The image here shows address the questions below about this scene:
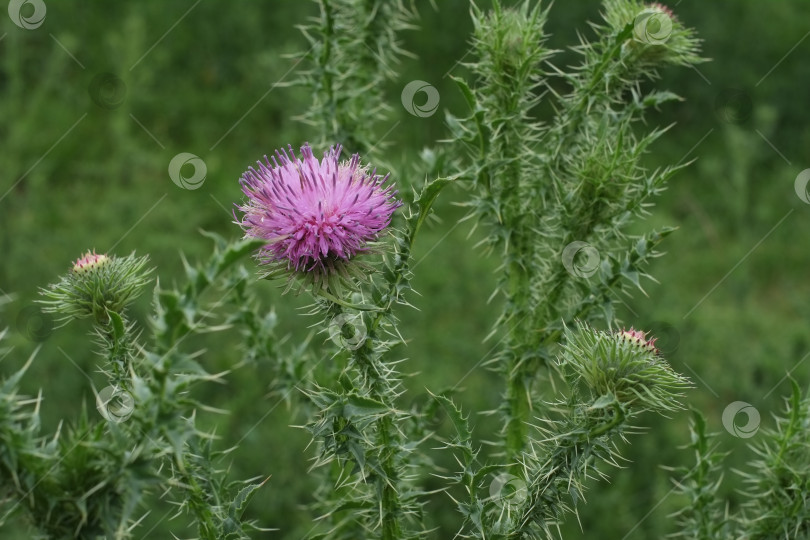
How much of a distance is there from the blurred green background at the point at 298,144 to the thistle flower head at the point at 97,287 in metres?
2.20

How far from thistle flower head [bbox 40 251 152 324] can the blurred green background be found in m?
2.20

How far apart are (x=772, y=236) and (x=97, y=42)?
238 inches

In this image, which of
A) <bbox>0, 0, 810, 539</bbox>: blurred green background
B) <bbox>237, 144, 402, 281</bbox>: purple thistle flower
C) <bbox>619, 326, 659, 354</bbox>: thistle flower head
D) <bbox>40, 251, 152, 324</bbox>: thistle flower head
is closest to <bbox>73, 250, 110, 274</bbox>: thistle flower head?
<bbox>40, 251, 152, 324</bbox>: thistle flower head

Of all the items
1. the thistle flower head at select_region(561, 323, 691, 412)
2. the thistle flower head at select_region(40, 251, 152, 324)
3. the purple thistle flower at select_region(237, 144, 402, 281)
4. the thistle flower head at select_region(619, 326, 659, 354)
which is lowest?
the thistle flower head at select_region(40, 251, 152, 324)

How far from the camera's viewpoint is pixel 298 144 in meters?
5.37

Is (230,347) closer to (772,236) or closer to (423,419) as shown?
(423,419)

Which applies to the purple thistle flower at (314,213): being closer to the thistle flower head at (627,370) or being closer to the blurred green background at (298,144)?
the thistle flower head at (627,370)

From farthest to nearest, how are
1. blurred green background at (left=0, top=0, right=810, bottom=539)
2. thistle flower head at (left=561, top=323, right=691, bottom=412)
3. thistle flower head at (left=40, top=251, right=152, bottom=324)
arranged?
1. blurred green background at (left=0, top=0, right=810, bottom=539)
2. thistle flower head at (left=40, top=251, right=152, bottom=324)
3. thistle flower head at (left=561, top=323, right=691, bottom=412)

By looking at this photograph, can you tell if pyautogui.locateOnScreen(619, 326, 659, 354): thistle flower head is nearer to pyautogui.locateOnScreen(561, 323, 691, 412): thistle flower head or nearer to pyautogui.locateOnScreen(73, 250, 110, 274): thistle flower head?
pyautogui.locateOnScreen(561, 323, 691, 412): thistle flower head

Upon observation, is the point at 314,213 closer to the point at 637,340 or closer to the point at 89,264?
the point at 89,264

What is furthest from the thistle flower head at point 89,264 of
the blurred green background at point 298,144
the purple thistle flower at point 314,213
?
the blurred green background at point 298,144

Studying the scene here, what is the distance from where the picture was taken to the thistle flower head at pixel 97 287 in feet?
6.29

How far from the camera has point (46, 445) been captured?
4.71ft

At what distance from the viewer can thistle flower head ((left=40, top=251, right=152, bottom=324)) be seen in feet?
6.29
